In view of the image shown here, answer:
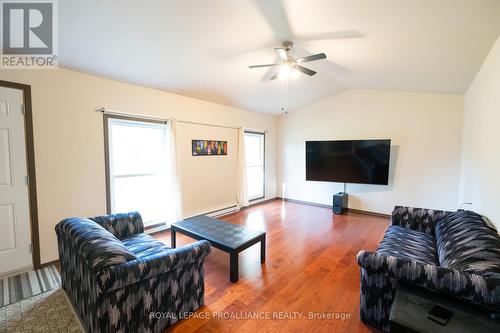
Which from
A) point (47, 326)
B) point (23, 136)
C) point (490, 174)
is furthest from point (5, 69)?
point (490, 174)

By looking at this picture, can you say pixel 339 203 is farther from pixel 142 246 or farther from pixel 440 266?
pixel 142 246

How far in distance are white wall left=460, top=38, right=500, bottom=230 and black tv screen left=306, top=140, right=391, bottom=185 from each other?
1.21m

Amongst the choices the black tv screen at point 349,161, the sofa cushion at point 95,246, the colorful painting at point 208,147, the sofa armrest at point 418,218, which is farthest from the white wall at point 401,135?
the sofa cushion at point 95,246

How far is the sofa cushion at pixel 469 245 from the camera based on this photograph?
1.54 metres

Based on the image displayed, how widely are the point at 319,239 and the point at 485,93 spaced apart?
9.16ft

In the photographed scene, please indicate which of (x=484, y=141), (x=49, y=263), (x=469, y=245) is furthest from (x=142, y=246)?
(x=484, y=141)

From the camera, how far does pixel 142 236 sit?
2.60m

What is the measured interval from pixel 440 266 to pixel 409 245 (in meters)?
0.46

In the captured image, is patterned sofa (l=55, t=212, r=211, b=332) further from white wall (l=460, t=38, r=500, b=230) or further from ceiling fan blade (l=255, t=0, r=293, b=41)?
white wall (l=460, t=38, r=500, b=230)

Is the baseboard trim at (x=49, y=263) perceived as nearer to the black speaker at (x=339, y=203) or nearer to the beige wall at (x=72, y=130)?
the beige wall at (x=72, y=130)

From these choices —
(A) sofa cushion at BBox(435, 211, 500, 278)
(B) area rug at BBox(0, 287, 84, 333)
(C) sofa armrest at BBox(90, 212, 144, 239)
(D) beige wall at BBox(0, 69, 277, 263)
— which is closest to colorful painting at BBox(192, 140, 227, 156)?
(D) beige wall at BBox(0, 69, 277, 263)

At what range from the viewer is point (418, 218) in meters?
2.94

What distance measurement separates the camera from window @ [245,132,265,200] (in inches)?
235

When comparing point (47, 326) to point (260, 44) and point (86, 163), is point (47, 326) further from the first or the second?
point (260, 44)
